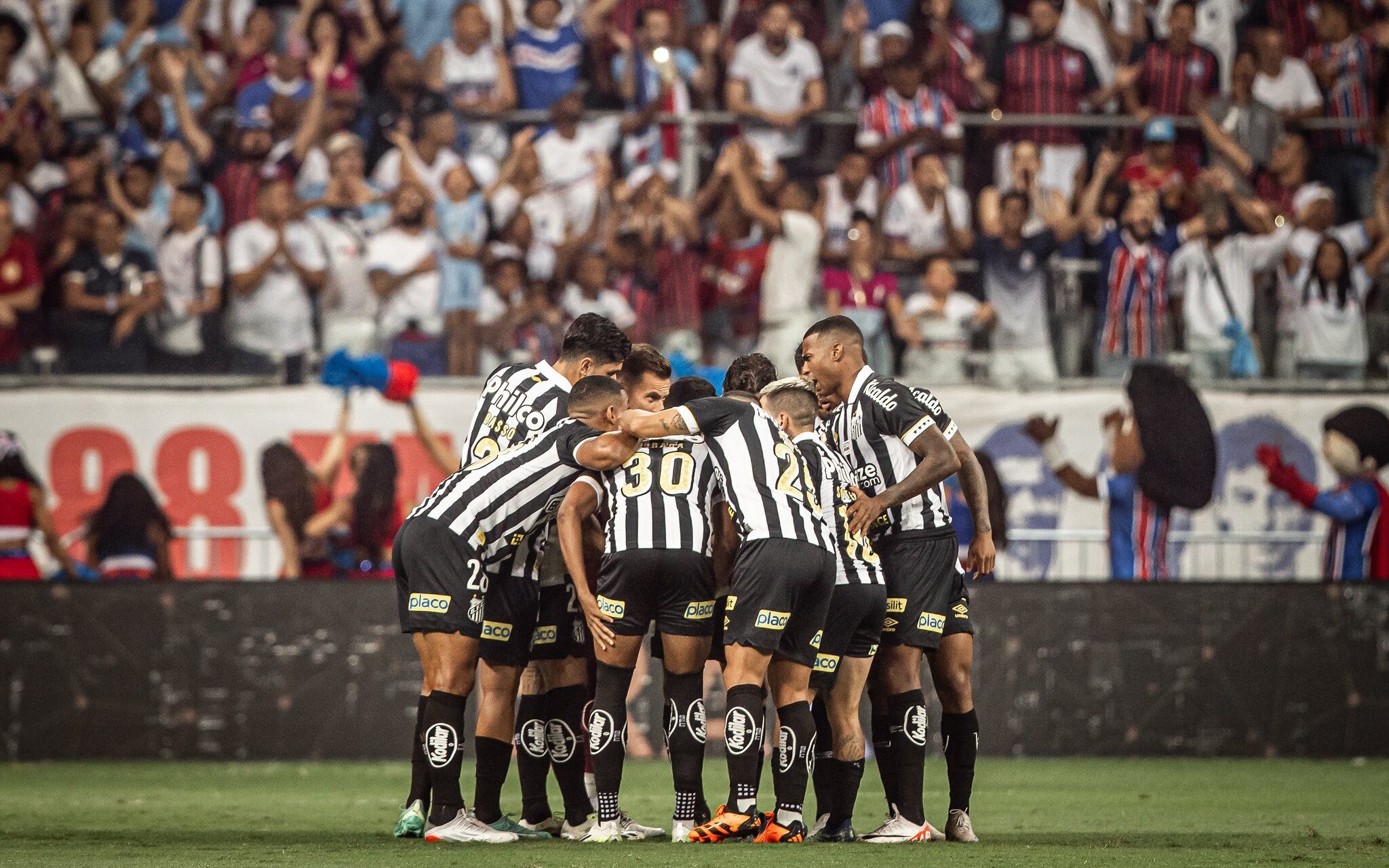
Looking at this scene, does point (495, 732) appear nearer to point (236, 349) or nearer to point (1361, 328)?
point (236, 349)

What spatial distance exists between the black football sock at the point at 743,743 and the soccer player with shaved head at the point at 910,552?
1.79 ft

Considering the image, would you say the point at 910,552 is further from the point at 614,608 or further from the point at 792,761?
the point at 614,608

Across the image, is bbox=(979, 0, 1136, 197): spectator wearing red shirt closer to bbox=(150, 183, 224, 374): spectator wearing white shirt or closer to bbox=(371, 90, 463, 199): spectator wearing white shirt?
bbox=(371, 90, 463, 199): spectator wearing white shirt

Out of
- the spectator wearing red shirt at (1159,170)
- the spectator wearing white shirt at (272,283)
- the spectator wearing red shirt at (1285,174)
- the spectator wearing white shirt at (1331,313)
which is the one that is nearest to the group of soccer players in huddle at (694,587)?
the spectator wearing white shirt at (272,283)

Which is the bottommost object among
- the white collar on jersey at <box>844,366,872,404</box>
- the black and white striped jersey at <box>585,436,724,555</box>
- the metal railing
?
the metal railing

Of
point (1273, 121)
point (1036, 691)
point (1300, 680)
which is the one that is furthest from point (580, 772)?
point (1273, 121)

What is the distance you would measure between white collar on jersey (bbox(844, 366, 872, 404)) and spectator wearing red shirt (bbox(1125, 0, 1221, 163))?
7935 mm

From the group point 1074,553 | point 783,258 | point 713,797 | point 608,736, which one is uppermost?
point 783,258

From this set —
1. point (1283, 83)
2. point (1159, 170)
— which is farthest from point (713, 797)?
point (1283, 83)

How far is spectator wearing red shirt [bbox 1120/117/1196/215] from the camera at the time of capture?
13.2 meters

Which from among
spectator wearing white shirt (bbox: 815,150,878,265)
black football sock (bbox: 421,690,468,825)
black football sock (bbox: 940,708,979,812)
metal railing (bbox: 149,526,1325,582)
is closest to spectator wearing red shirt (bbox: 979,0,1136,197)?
spectator wearing white shirt (bbox: 815,150,878,265)

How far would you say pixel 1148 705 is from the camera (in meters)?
11.1

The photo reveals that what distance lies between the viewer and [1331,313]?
12648mm

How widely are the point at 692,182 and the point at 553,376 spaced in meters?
6.62
